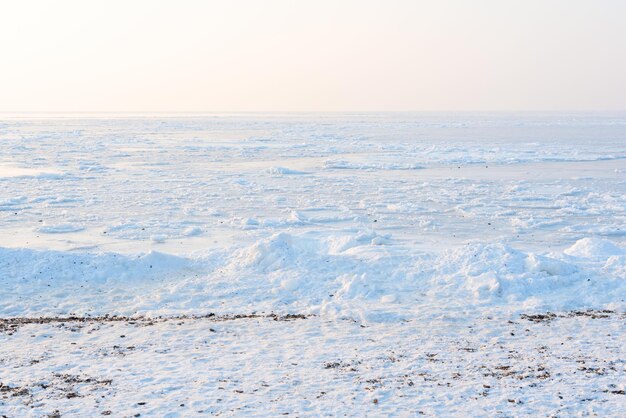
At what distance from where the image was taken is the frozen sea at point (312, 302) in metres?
6.39

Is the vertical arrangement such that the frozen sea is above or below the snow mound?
below

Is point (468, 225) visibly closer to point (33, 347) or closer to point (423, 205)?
point (423, 205)

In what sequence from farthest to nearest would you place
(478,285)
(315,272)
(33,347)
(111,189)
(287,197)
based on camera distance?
(111,189)
(287,197)
(315,272)
(478,285)
(33,347)

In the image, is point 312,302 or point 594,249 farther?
point 594,249

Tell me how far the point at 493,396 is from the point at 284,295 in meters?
4.98

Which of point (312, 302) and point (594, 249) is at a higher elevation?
point (594, 249)

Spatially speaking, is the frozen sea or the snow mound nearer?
the frozen sea

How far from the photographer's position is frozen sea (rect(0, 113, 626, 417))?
21.0 feet

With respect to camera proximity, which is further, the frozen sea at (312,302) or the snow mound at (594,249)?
the snow mound at (594,249)

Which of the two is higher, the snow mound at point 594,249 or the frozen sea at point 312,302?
the snow mound at point 594,249

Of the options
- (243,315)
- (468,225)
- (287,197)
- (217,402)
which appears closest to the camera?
(217,402)

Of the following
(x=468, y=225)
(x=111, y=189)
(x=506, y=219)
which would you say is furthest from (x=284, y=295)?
(x=111, y=189)

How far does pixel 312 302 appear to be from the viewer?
33.8ft

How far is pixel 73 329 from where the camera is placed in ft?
28.6
